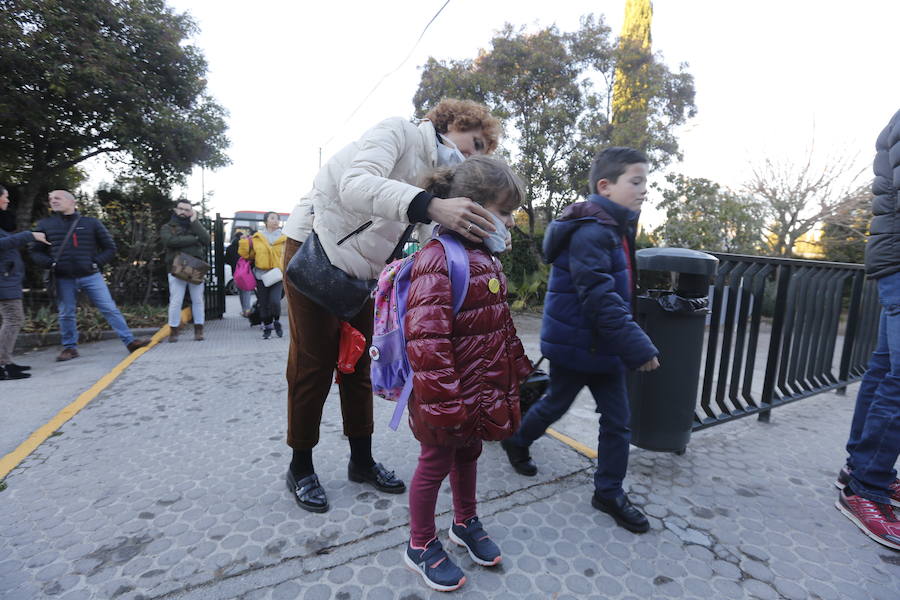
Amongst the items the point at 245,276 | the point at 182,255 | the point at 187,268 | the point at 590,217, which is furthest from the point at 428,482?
the point at 245,276

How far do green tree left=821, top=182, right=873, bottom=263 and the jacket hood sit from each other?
15595 millimetres

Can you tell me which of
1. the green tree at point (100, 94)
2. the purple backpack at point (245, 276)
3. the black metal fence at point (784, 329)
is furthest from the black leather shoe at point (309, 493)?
the green tree at point (100, 94)

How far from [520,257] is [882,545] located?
1017 cm

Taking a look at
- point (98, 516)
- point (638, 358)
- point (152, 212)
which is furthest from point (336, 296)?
point (152, 212)

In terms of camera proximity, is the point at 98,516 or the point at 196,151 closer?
the point at 98,516

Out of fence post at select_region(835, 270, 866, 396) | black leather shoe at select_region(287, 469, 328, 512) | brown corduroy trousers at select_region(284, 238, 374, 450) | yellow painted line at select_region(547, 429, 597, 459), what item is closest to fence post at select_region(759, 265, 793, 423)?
fence post at select_region(835, 270, 866, 396)

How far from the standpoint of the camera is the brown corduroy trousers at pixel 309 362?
2098 millimetres

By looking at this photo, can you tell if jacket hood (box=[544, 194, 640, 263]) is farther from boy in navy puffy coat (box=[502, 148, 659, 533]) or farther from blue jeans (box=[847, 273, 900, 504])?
blue jeans (box=[847, 273, 900, 504])

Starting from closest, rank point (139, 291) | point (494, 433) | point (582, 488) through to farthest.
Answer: point (494, 433)
point (582, 488)
point (139, 291)

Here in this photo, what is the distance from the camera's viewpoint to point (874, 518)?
2.09m

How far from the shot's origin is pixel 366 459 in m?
2.41

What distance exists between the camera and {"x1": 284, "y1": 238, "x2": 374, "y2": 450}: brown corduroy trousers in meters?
2.10

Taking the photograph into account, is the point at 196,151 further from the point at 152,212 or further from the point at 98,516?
the point at 98,516

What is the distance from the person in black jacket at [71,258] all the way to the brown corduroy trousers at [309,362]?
13.8 ft
